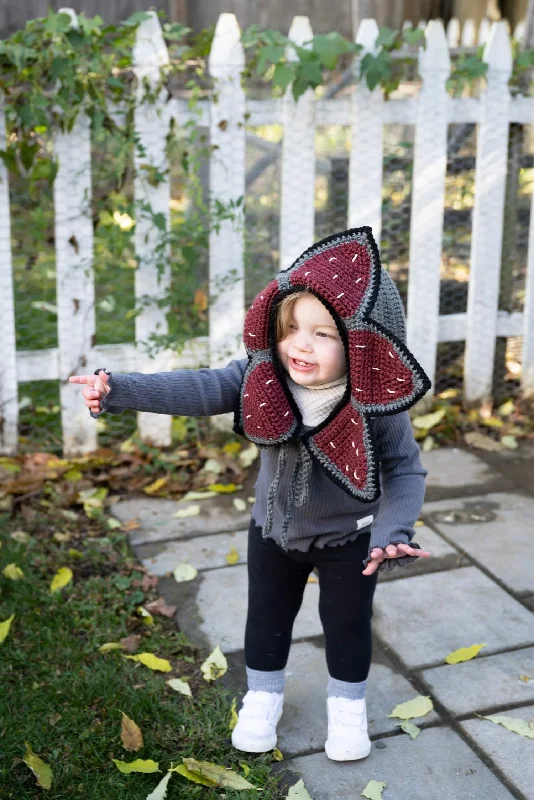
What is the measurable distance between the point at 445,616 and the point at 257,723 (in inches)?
32.7

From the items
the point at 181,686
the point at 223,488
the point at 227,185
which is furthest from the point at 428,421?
the point at 181,686

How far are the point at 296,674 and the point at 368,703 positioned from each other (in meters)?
0.23

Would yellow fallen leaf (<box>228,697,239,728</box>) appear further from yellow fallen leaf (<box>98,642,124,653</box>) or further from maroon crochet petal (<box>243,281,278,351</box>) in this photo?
maroon crochet petal (<box>243,281,278,351</box>)

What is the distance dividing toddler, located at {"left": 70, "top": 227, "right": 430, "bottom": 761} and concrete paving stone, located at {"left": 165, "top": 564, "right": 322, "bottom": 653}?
0.45m

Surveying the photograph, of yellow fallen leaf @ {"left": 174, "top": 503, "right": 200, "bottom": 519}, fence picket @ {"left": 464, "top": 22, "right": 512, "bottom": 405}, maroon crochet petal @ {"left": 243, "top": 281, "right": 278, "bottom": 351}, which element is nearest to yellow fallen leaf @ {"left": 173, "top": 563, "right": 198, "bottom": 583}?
yellow fallen leaf @ {"left": 174, "top": 503, "right": 200, "bottom": 519}

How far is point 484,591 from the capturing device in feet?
10.1

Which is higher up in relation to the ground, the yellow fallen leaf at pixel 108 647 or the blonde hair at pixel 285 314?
the blonde hair at pixel 285 314

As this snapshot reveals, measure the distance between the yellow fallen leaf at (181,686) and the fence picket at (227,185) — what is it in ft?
5.99

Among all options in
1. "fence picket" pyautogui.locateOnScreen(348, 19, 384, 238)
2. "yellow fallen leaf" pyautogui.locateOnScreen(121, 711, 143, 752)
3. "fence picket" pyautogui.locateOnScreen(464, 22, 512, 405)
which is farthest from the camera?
"fence picket" pyautogui.locateOnScreen(464, 22, 512, 405)

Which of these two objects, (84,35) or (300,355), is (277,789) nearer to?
(300,355)

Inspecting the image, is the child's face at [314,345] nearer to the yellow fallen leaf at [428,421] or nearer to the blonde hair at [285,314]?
the blonde hair at [285,314]

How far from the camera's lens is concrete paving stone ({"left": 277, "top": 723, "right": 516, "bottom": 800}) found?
2.19m

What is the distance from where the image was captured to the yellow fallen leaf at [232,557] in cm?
329

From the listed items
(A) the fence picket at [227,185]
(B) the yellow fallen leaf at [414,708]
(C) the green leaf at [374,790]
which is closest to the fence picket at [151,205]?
(A) the fence picket at [227,185]
